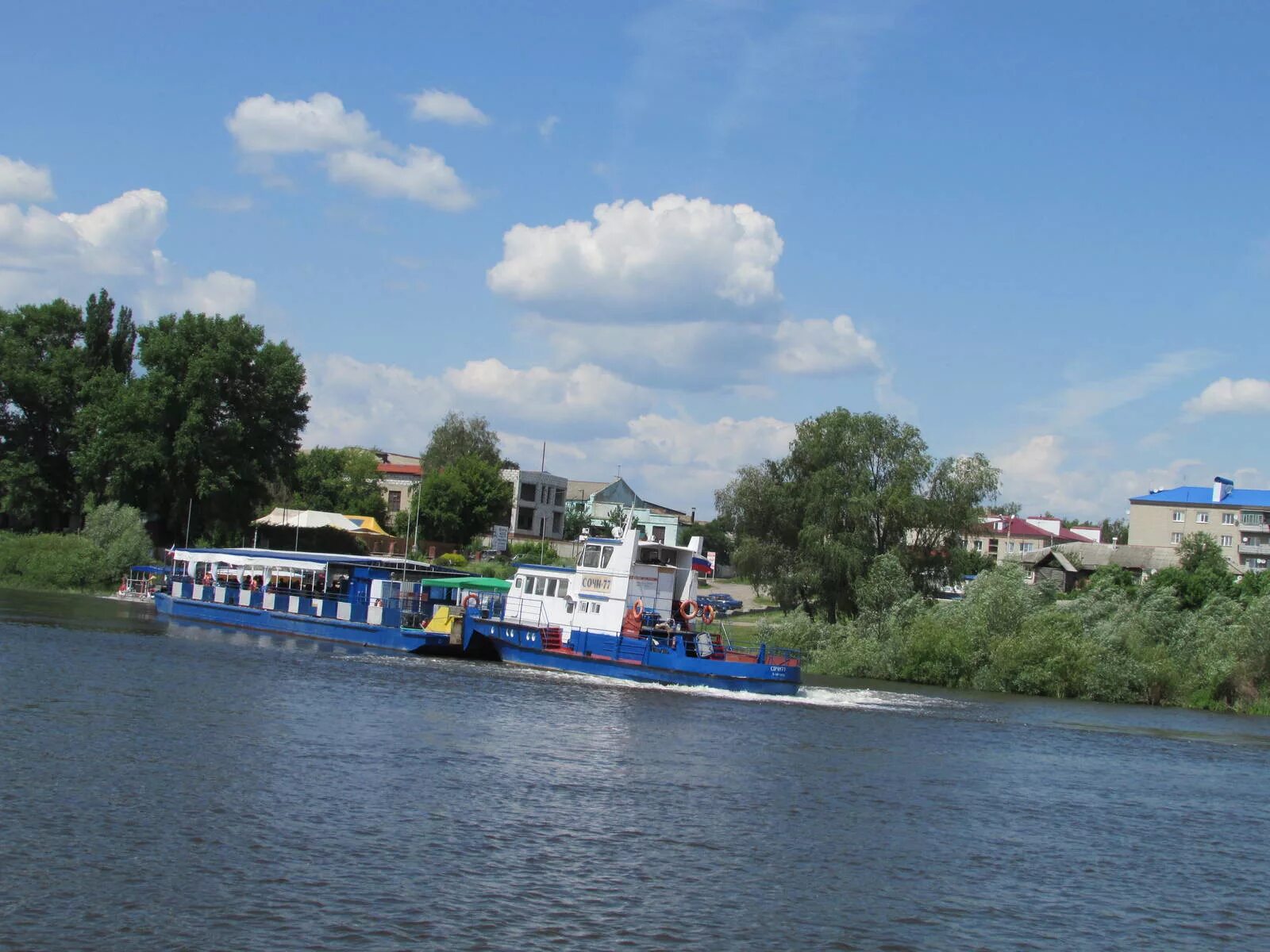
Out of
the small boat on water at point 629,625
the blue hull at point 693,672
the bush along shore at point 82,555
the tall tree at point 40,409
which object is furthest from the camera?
the tall tree at point 40,409

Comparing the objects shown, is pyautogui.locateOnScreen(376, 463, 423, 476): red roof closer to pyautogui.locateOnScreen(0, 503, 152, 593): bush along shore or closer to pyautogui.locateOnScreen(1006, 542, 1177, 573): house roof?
pyautogui.locateOnScreen(0, 503, 152, 593): bush along shore

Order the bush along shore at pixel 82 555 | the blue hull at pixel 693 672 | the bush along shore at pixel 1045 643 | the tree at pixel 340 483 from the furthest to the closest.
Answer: the tree at pixel 340 483, the bush along shore at pixel 82 555, the bush along shore at pixel 1045 643, the blue hull at pixel 693 672

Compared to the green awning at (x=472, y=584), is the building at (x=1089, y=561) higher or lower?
higher

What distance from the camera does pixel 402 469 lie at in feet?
526

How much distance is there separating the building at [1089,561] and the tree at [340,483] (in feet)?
216

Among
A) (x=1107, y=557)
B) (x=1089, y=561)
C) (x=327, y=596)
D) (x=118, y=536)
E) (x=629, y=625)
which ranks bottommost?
(x=327, y=596)

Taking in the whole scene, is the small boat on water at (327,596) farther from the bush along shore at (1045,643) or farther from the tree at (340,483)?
the tree at (340,483)

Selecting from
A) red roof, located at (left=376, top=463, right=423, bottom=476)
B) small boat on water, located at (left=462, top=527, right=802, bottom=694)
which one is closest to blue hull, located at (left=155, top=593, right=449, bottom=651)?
small boat on water, located at (left=462, top=527, right=802, bottom=694)

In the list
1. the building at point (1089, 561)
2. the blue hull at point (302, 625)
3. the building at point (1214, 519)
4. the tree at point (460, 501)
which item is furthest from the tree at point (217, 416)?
the building at point (1214, 519)

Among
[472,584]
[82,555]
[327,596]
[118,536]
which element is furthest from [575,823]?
[118,536]

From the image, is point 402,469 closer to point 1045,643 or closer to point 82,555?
point 82,555

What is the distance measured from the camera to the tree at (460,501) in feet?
403

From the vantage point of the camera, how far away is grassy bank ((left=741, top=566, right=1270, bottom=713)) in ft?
187

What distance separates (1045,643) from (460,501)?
2915 inches
